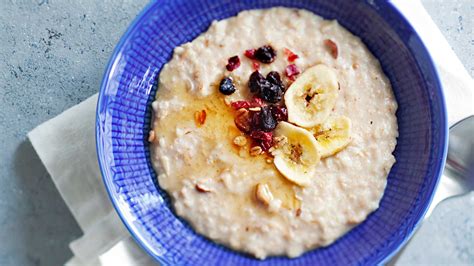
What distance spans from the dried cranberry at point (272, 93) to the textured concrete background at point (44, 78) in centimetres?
84

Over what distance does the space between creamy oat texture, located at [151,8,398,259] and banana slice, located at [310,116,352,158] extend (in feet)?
0.14

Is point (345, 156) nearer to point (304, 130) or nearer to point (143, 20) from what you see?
point (304, 130)

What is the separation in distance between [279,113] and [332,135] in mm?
247

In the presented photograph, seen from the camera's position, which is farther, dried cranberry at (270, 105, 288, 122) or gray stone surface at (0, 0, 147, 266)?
gray stone surface at (0, 0, 147, 266)

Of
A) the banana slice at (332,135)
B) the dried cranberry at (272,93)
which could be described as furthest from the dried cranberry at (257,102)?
the banana slice at (332,135)

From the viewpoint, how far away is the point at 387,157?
2.46m

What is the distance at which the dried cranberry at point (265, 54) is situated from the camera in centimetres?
242

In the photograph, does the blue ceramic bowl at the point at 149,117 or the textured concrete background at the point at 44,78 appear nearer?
the blue ceramic bowl at the point at 149,117

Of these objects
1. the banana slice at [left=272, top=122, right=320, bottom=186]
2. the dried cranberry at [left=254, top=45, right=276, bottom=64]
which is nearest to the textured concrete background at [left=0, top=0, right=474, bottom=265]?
the dried cranberry at [left=254, top=45, right=276, bottom=64]

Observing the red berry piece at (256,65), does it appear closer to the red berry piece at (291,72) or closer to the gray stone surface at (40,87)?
the red berry piece at (291,72)

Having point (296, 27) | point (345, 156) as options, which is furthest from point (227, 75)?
point (345, 156)

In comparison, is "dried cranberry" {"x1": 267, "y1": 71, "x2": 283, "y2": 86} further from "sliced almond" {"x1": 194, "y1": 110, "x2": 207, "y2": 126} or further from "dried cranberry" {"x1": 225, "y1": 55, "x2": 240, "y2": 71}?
"sliced almond" {"x1": 194, "y1": 110, "x2": 207, "y2": 126}

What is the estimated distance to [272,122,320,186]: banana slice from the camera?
237 centimetres

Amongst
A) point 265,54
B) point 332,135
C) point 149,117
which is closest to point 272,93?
point 265,54
